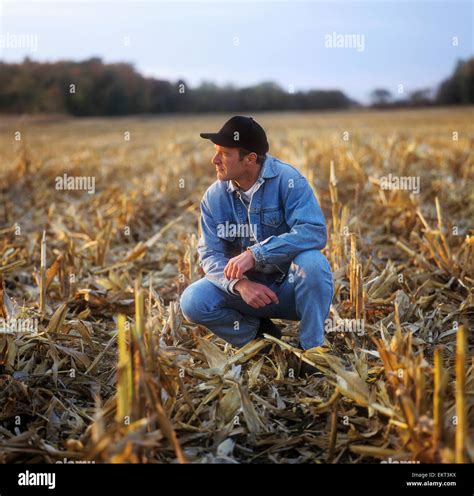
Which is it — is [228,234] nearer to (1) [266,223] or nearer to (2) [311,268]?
(1) [266,223]

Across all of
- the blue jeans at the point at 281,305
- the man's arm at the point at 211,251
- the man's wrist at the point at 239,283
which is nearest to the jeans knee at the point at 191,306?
the blue jeans at the point at 281,305

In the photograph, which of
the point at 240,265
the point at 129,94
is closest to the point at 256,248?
the point at 240,265

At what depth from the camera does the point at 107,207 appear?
7898mm

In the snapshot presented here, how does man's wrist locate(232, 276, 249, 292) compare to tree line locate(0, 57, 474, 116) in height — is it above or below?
below

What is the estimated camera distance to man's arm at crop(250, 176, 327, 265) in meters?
3.28

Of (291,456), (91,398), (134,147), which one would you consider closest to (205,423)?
(291,456)

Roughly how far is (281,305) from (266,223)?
432mm

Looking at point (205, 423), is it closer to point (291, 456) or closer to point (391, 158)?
point (291, 456)

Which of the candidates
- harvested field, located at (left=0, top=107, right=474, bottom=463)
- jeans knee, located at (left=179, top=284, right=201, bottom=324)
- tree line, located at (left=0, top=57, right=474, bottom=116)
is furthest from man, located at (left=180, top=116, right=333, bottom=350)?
tree line, located at (left=0, top=57, right=474, bottom=116)

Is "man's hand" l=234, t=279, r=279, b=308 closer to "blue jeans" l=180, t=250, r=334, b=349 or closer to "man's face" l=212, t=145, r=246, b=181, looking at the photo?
"blue jeans" l=180, t=250, r=334, b=349

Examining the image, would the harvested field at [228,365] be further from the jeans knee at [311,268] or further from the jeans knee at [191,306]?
the jeans knee at [311,268]

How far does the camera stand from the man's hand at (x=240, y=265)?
3256mm

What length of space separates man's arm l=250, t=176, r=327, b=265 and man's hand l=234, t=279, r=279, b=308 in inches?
4.8

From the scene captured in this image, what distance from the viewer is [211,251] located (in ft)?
11.6
